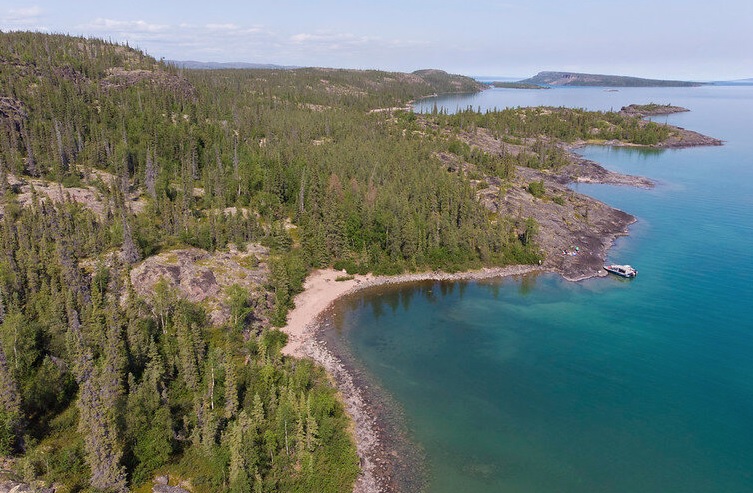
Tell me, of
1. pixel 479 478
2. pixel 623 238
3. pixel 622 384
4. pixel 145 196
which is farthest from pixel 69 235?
pixel 623 238

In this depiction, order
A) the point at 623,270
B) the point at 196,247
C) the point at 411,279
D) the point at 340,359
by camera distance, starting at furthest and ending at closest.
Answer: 1. the point at 623,270
2. the point at 411,279
3. the point at 196,247
4. the point at 340,359

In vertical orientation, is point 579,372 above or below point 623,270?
below

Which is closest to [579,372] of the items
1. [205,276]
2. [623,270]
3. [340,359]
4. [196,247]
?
[340,359]

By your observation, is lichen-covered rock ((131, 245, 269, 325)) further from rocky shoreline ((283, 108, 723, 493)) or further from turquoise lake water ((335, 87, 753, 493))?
turquoise lake water ((335, 87, 753, 493))

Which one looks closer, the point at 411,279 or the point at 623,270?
the point at 411,279

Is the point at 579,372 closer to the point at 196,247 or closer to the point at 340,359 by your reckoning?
the point at 340,359

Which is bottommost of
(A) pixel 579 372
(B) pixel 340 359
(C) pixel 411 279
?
(B) pixel 340 359

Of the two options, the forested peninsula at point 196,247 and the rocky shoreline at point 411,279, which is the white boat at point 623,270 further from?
the forested peninsula at point 196,247
